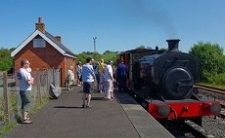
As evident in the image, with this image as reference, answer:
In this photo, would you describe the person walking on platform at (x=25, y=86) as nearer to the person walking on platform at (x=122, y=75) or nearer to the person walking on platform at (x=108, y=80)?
the person walking on platform at (x=108, y=80)

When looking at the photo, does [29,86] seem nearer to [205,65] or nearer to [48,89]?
[48,89]

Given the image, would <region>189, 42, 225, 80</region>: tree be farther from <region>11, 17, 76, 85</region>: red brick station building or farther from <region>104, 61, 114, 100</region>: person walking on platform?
<region>104, 61, 114, 100</region>: person walking on platform

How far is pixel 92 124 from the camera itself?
1309 centimetres

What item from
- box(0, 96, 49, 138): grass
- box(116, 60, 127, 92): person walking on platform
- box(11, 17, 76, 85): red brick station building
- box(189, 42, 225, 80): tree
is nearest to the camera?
box(0, 96, 49, 138): grass

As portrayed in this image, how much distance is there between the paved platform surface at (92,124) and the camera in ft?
37.5

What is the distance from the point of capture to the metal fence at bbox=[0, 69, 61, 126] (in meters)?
12.9

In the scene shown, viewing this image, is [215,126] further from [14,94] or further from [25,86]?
[25,86]

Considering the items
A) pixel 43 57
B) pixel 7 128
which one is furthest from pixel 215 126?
pixel 43 57

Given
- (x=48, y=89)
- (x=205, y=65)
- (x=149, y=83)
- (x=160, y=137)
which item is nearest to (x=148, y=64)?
(x=149, y=83)

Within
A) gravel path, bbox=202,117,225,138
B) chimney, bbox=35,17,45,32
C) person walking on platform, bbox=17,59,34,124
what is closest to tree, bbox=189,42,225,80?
chimney, bbox=35,17,45,32

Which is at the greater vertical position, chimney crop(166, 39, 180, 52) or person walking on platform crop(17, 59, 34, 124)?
chimney crop(166, 39, 180, 52)

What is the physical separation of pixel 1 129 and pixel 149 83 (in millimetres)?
7318

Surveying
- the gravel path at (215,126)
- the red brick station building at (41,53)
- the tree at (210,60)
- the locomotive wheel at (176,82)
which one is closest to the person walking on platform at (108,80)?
the gravel path at (215,126)

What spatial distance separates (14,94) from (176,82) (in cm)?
580
